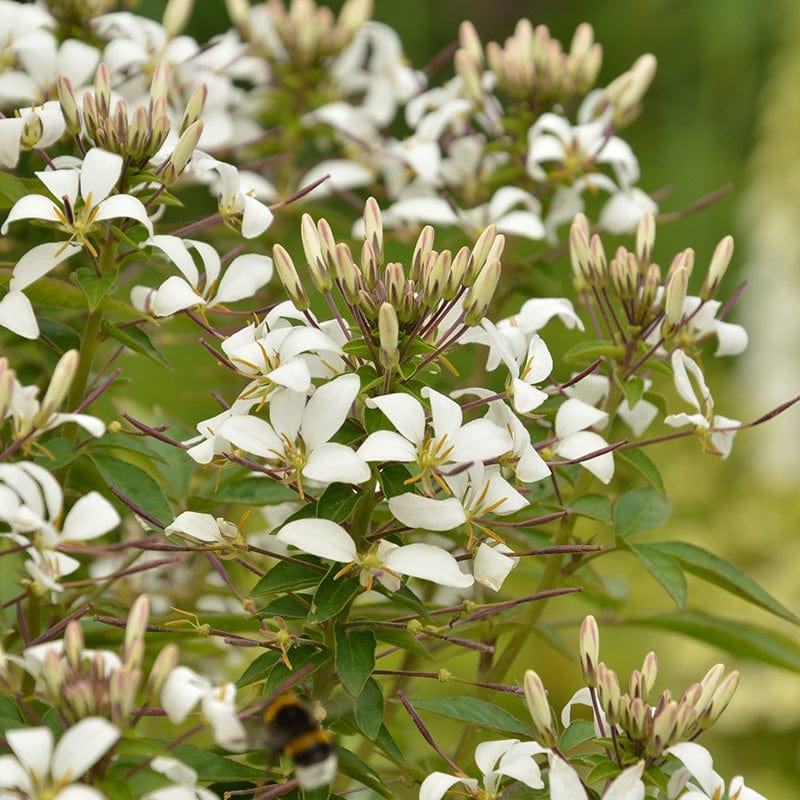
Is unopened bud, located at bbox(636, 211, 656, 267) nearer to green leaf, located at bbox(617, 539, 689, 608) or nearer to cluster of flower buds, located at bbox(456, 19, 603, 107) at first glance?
green leaf, located at bbox(617, 539, 689, 608)

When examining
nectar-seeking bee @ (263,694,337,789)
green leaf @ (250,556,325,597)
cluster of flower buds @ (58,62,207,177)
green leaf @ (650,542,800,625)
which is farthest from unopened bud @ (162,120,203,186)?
green leaf @ (650,542,800,625)

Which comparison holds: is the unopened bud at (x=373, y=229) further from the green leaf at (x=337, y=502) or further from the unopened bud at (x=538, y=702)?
the unopened bud at (x=538, y=702)

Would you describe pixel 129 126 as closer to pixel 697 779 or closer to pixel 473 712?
pixel 473 712

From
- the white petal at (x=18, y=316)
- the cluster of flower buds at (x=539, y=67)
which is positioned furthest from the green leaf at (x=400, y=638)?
the cluster of flower buds at (x=539, y=67)

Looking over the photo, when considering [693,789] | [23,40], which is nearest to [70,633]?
[693,789]

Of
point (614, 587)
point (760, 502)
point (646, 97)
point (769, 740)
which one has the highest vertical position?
point (614, 587)

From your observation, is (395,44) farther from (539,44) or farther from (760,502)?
(760,502)
